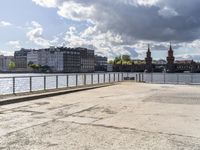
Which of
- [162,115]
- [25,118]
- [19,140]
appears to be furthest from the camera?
[162,115]

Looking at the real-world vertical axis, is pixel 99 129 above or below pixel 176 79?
above

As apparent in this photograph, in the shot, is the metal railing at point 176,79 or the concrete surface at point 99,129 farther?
the metal railing at point 176,79

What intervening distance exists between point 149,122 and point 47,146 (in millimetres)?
4116

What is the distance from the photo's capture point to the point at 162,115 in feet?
39.4

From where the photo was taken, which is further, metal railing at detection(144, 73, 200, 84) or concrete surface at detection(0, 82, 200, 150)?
metal railing at detection(144, 73, 200, 84)

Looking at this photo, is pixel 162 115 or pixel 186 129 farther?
pixel 162 115

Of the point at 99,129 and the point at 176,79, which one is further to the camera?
the point at 176,79

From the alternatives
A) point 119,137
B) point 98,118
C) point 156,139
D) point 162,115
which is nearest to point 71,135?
point 119,137

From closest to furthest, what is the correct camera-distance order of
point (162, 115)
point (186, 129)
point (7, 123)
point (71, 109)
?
point (186, 129) → point (7, 123) → point (162, 115) → point (71, 109)

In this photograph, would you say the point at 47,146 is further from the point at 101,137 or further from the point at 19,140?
the point at 101,137

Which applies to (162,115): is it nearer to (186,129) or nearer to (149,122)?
(149,122)

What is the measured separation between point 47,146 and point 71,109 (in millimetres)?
6209

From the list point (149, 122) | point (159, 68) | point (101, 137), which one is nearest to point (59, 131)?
point (101, 137)

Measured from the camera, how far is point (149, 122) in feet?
34.3
